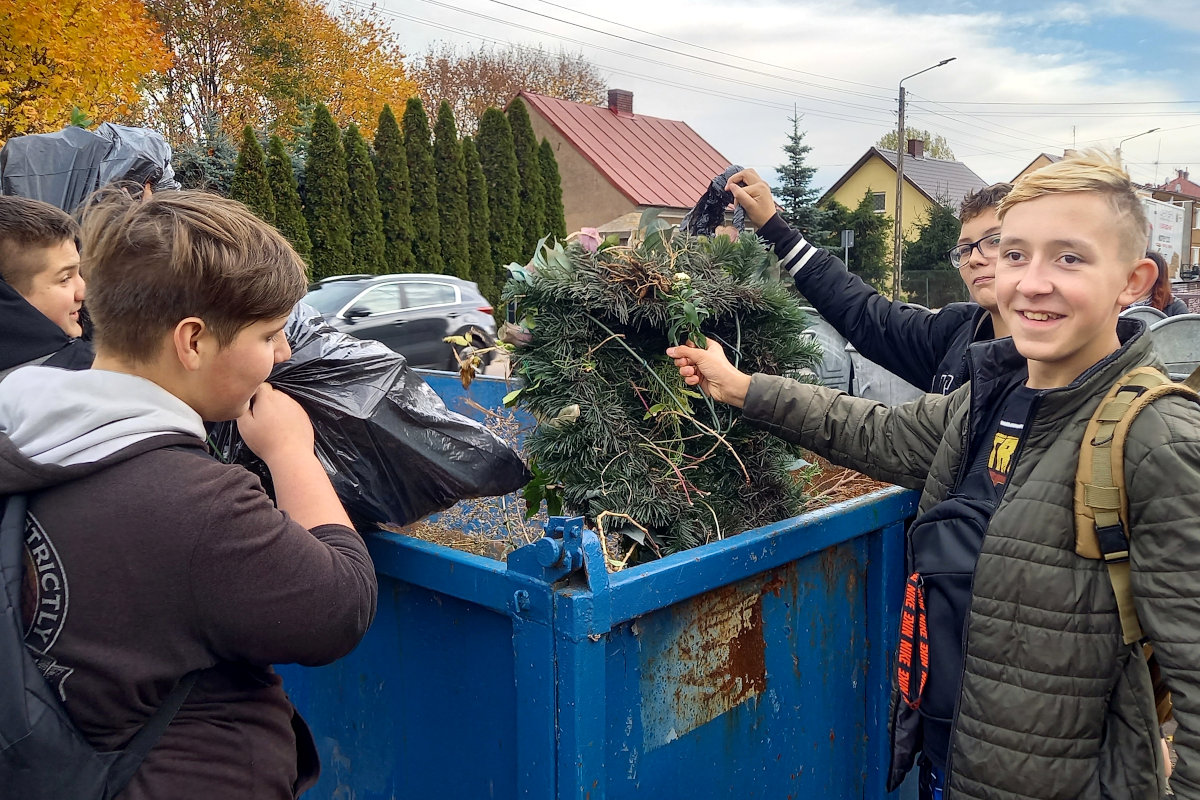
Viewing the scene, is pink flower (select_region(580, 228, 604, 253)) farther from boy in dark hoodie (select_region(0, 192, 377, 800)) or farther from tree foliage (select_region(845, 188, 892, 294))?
tree foliage (select_region(845, 188, 892, 294))

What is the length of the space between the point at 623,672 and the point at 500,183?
732 inches

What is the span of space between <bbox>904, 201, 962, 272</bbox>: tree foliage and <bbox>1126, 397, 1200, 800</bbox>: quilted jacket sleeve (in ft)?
98.7

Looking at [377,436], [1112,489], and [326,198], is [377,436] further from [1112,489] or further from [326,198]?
[326,198]

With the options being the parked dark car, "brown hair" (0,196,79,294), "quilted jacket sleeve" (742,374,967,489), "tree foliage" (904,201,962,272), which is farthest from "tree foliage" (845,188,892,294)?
"brown hair" (0,196,79,294)

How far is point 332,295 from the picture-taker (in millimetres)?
9695

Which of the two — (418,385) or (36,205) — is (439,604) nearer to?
(418,385)

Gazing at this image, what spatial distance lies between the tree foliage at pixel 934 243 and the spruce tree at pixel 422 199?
62.0 feet

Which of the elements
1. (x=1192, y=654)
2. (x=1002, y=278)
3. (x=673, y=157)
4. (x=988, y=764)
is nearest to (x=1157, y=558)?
(x=1192, y=654)

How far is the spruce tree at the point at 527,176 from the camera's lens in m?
19.5

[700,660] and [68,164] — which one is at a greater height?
[68,164]

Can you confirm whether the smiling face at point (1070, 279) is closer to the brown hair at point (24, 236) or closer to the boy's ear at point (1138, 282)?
the boy's ear at point (1138, 282)

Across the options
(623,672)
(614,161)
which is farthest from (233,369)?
(614,161)

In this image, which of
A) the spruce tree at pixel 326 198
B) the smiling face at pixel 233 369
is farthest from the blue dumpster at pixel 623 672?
the spruce tree at pixel 326 198

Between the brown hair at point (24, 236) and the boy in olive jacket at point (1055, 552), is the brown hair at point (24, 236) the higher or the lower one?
the higher one
